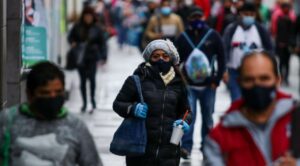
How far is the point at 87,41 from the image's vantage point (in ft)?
58.0

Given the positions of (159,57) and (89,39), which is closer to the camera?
(159,57)

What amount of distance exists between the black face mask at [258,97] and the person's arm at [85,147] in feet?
3.08

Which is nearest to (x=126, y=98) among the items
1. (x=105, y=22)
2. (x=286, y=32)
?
(x=286, y=32)

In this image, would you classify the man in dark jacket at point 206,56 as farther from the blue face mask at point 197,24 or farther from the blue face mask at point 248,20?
the blue face mask at point 248,20

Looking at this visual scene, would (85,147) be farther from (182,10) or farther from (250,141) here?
(182,10)

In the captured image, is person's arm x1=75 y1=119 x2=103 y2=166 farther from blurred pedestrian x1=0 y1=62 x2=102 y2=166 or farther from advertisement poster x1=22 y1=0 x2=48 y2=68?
advertisement poster x1=22 y1=0 x2=48 y2=68

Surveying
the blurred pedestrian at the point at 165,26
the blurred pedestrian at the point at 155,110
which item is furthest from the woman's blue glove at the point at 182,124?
the blurred pedestrian at the point at 165,26

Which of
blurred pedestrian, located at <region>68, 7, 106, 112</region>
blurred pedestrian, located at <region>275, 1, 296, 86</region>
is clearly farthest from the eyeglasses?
blurred pedestrian, located at <region>275, 1, 296, 86</region>

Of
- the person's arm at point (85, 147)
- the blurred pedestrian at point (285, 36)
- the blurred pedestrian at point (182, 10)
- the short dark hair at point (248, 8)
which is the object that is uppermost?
the short dark hair at point (248, 8)

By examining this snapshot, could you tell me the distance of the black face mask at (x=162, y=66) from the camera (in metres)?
9.23

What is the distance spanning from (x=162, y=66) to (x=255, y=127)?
3.60m

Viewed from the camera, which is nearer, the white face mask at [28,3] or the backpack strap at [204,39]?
the white face mask at [28,3]

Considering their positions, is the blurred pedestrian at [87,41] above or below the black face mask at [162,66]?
below

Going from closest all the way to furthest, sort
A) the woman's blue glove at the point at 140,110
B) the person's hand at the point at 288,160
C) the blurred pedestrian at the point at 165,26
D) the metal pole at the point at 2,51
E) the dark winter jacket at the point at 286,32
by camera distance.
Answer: the person's hand at the point at 288,160
the woman's blue glove at the point at 140,110
the metal pole at the point at 2,51
the blurred pedestrian at the point at 165,26
the dark winter jacket at the point at 286,32
